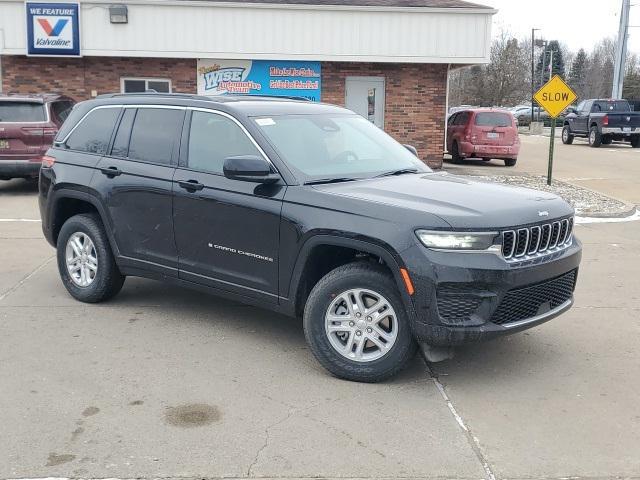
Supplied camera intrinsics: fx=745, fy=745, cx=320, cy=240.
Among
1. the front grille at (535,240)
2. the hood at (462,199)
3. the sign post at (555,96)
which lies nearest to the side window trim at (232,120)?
the hood at (462,199)

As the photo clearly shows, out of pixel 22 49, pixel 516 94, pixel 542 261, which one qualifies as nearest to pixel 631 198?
pixel 542 261

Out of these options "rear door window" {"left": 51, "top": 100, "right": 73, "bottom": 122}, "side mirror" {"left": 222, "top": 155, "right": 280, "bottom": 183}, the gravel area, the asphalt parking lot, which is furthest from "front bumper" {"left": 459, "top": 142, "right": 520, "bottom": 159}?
"side mirror" {"left": 222, "top": 155, "right": 280, "bottom": 183}

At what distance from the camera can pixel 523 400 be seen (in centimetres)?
455

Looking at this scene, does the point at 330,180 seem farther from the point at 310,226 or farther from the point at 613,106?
the point at 613,106

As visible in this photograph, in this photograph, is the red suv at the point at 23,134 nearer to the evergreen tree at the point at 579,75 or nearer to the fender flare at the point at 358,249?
the fender flare at the point at 358,249

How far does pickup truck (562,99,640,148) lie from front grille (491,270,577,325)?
26.0 metres

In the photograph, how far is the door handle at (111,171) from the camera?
6.09 m

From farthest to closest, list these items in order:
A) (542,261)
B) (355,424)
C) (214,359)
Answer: (214,359)
(542,261)
(355,424)

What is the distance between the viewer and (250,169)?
495 centimetres

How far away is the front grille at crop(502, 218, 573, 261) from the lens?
4.52 meters

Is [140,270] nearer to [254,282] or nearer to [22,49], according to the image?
[254,282]

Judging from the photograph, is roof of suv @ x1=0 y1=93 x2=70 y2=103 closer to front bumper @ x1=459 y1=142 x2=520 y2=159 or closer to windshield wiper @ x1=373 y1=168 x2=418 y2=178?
windshield wiper @ x1=373 y1=168 x2=418 y2=178

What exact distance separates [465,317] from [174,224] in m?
2.41

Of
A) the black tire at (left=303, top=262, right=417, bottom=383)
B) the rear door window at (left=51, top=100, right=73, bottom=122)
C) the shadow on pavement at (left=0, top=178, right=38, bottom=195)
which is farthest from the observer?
the shadow on pavement at (left=0, top=178, right=38, bottom=195)
